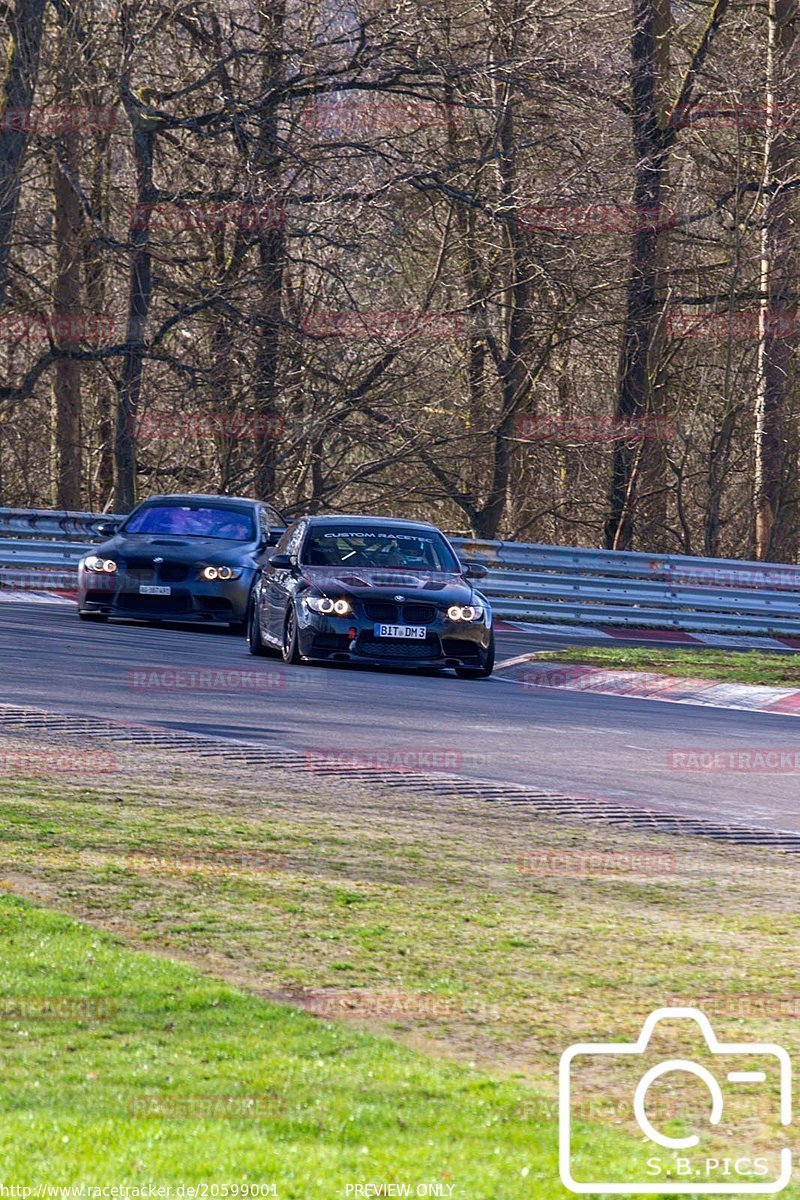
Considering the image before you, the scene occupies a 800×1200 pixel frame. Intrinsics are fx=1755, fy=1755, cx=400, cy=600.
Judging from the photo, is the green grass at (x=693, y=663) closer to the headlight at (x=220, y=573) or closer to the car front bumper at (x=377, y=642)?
the car front bumper at (x=377, y=642)

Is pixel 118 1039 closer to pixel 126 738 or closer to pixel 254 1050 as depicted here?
pixel 254 1050

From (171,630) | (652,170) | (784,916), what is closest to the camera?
(784,916)

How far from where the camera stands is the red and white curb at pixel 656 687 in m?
17.0

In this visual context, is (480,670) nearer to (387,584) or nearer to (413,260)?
(387,584)

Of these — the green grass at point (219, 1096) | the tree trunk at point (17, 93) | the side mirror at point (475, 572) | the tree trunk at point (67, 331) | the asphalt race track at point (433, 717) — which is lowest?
the green grass at point (219, 1096)

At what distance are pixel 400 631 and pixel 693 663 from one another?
400 centimetres

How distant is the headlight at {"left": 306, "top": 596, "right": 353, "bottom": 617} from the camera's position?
54.9 ft

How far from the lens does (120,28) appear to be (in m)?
27.1

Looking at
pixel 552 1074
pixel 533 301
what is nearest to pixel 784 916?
pixel 552 1074

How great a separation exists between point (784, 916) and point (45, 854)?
3304 millimetres

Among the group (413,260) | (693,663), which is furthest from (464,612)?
(413,260)

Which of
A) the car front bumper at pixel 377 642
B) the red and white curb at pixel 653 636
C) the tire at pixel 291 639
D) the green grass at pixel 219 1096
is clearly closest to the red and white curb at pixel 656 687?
the car front bumper at pixel 377 642

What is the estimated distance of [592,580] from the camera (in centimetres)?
2450

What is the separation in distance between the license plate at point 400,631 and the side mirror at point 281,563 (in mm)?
1335
